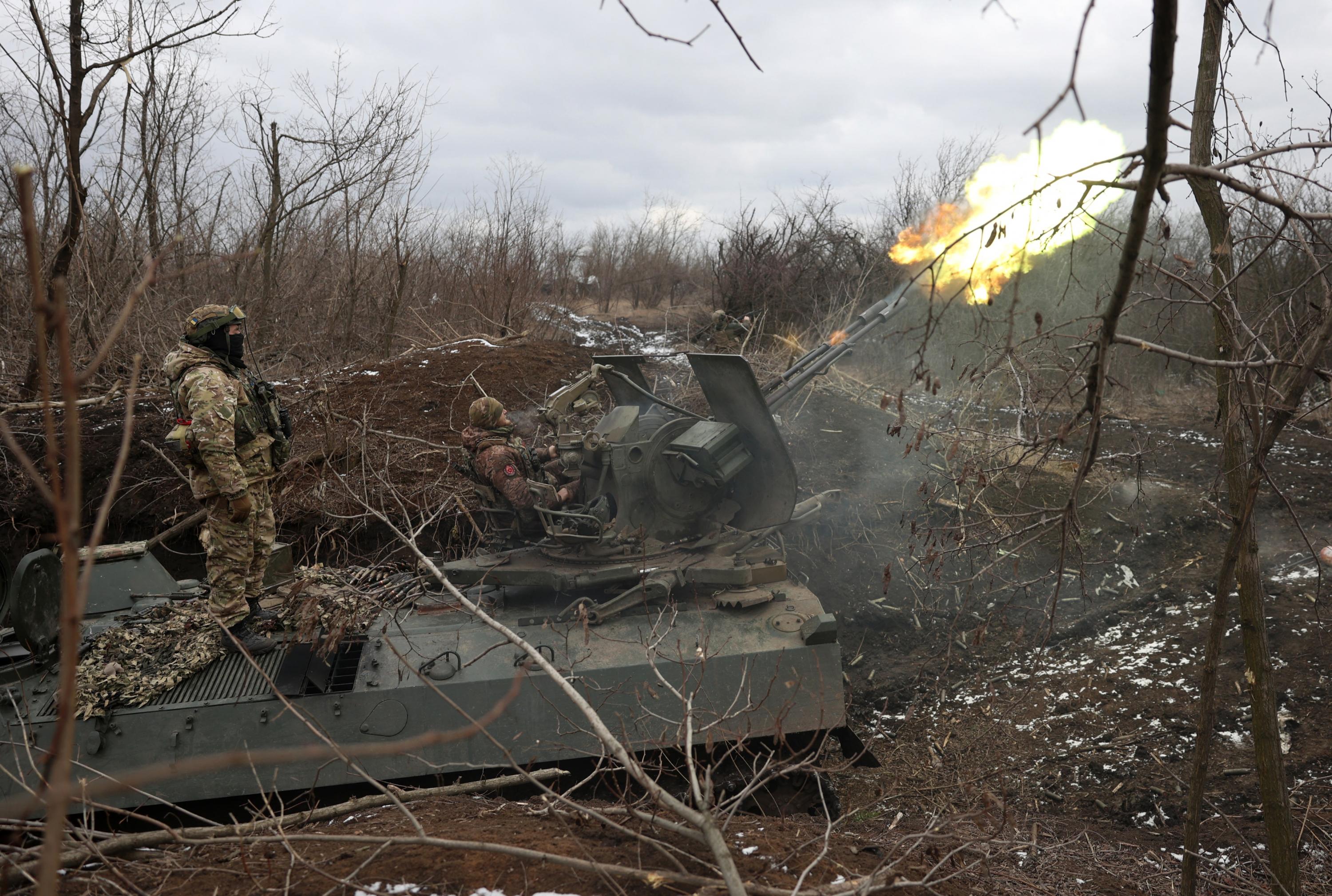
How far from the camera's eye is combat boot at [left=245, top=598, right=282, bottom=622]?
5762mm

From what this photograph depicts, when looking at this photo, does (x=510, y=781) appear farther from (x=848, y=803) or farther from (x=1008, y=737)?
(x=1008, y=737)

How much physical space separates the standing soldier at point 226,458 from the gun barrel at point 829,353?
152 inches

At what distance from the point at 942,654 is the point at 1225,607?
Result: 493 centimetres

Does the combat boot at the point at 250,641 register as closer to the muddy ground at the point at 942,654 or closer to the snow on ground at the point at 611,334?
the muddy ground at the point at 942,654

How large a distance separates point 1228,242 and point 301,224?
1520 cm

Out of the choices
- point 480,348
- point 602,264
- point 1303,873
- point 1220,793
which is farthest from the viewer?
point 602,264

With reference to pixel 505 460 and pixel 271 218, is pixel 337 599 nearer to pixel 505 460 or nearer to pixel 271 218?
pixel 505 460

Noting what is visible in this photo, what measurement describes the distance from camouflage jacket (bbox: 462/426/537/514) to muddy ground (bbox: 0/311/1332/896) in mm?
942

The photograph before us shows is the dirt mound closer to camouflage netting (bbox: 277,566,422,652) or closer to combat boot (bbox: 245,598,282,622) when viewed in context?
camouflage netting (bbox: 277,566,422,652)

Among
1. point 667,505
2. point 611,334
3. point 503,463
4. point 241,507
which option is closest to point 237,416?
point 241,507

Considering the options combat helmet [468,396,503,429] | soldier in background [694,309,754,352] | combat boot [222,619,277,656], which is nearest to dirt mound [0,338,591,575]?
combat helmet [468,396,503,429]

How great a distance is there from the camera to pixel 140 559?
21.9 ft

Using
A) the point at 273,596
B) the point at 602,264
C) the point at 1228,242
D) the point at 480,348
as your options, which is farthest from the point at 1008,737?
the point at 602,264

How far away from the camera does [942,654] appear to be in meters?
8.46
